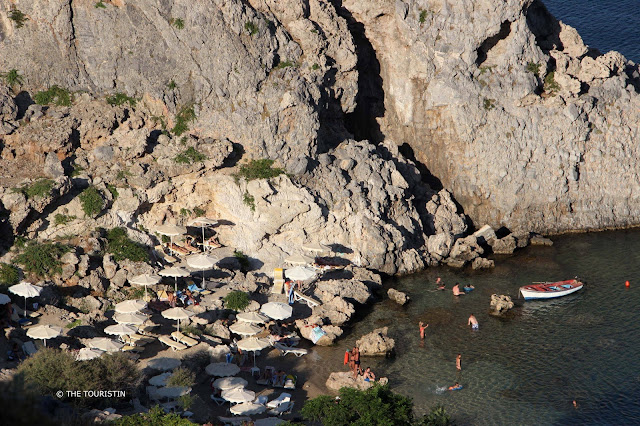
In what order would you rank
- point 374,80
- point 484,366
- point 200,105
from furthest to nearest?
point 374,80
point 200,105
point 484,366

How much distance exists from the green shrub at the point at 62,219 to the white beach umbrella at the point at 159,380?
563 inches

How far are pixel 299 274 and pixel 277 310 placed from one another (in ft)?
14.1

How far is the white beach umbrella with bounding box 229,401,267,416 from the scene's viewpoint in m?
30.8

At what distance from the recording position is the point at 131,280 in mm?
39781

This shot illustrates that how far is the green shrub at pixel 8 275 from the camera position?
38469 mm

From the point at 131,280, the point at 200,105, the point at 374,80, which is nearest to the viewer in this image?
the point at 131,280

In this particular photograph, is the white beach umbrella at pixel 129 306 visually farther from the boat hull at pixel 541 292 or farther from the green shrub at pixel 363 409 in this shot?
the boat hull at pixel 541 292

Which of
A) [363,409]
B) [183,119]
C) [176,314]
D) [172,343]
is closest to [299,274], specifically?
[176,314]

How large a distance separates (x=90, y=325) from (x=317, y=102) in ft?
68.3

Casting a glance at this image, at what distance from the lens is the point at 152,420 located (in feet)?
81.3

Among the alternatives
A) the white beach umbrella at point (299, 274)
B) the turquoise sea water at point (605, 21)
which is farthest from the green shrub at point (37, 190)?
the turquoise sea water at point (605, 21)

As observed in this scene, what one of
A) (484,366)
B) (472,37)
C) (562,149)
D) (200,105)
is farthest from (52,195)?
(562,149)

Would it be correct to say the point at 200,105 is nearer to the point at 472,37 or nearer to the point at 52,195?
the point at 52,195

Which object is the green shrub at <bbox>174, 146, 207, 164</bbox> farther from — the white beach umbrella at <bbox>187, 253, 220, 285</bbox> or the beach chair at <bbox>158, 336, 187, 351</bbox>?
the beach chair at <bbox>158, 336, 187, 351</bbox>
